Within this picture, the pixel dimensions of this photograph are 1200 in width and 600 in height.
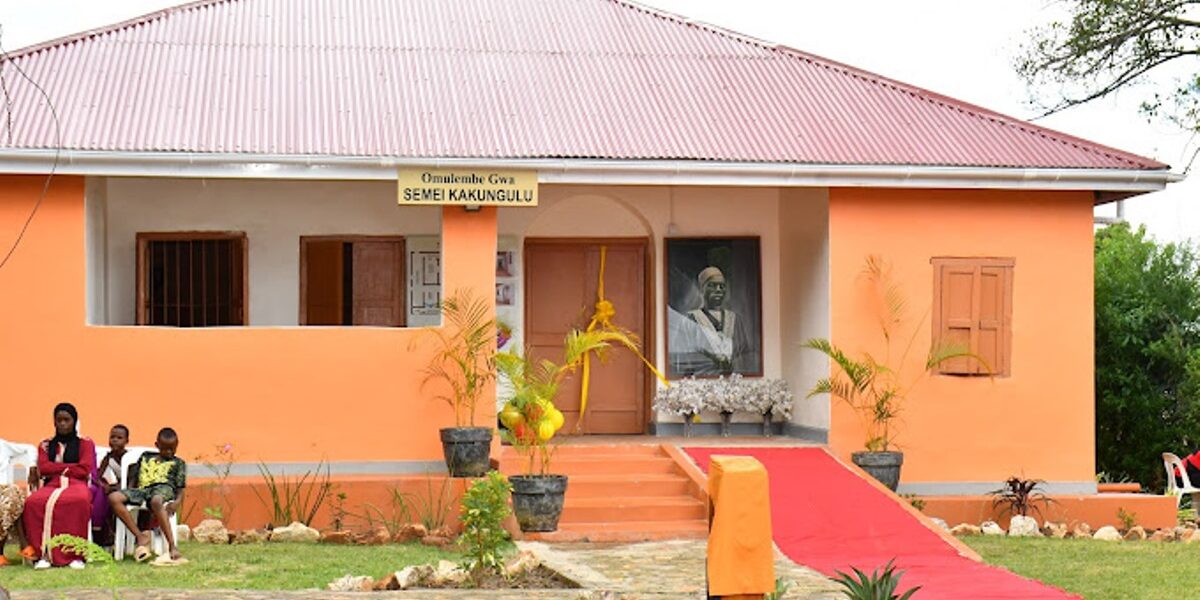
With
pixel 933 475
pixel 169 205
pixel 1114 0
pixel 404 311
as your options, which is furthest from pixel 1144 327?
pixel 169 205

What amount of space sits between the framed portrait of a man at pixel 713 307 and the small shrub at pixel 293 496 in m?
4.12

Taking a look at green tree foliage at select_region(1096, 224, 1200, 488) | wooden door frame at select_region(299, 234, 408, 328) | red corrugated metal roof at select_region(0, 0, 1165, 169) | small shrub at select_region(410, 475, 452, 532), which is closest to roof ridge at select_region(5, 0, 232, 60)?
red corrugated metal roof at select_region(0, 0, 1165, 169)

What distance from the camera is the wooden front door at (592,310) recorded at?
687 inches

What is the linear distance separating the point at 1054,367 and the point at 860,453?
7.16 ft

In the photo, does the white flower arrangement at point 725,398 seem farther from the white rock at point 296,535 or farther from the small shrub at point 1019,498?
the white rock at point 296,535

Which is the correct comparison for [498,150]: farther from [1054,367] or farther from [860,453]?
[1054,367]

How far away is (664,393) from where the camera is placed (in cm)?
1697

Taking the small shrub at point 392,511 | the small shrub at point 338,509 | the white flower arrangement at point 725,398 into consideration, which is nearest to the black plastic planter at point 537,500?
the small shrub at point 392,511

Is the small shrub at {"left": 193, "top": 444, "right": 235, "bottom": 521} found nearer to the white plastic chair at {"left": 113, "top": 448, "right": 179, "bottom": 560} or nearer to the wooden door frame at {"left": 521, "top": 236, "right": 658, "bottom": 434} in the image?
the white plastic chair at {"left": 113, "top": 448, "right": 179, "bottom": 560}

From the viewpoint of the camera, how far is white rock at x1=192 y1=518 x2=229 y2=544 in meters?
13.5

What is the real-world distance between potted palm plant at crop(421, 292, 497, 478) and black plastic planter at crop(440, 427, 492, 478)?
0.16 ft

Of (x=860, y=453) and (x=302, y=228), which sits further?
(x=302, y=228)

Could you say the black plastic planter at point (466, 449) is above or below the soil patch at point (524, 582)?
above

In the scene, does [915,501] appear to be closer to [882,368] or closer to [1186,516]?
[882,368]
